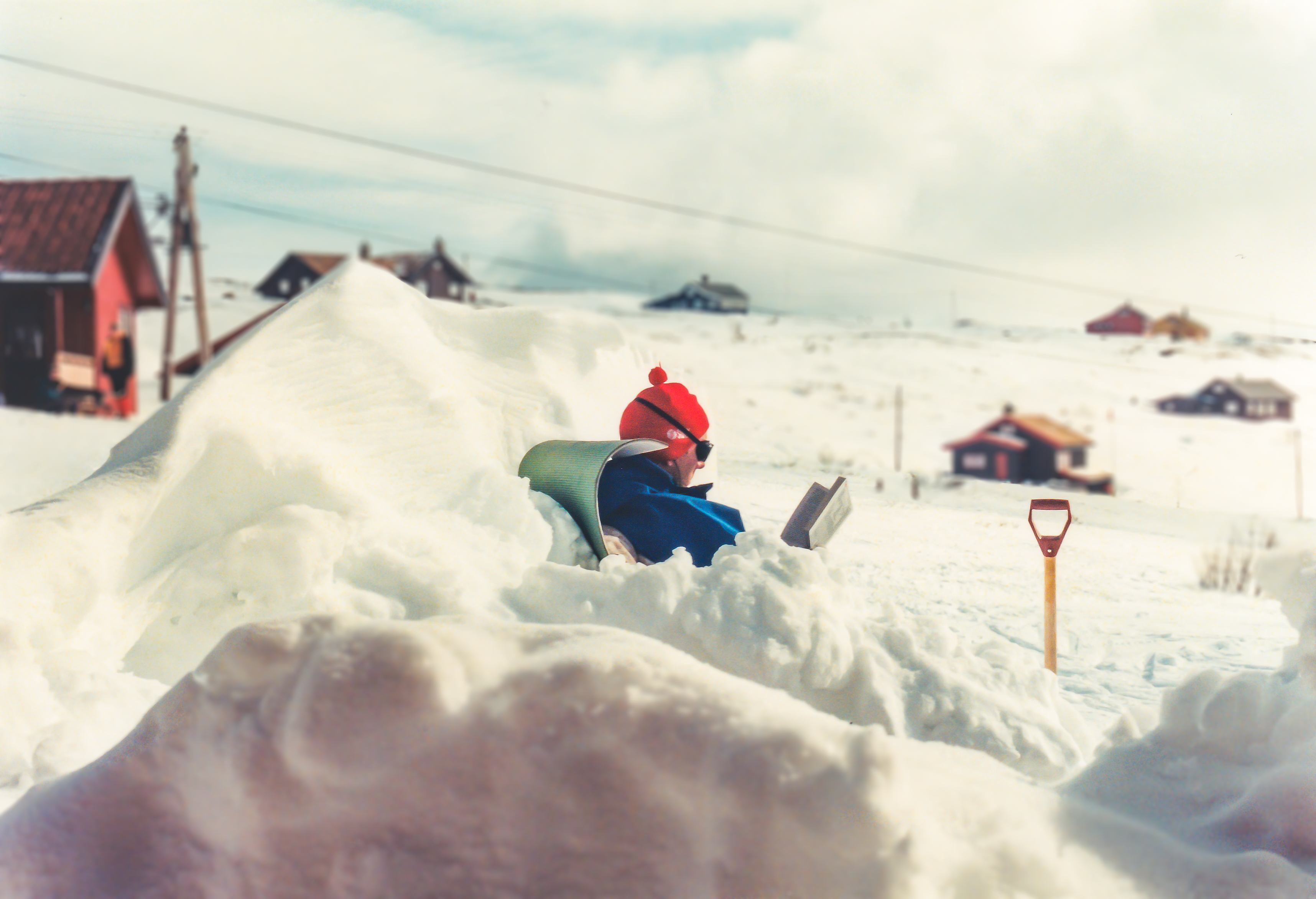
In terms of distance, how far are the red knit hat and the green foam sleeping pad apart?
0.33 feet

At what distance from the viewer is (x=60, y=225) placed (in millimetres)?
6398

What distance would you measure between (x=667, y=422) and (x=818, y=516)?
1.17 feet

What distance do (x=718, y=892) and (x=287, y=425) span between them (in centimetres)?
86

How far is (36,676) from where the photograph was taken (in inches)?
36.1

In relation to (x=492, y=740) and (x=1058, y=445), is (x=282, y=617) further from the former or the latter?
(x=1058, y=445)

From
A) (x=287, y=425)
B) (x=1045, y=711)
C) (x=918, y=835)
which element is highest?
(x=287, y=425)

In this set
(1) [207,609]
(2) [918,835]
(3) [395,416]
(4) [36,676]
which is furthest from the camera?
(3) [395,416]

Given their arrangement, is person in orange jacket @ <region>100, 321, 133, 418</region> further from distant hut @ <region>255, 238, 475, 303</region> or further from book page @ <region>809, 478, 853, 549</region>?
book page @ <region>809, 478, 853, 549</region>

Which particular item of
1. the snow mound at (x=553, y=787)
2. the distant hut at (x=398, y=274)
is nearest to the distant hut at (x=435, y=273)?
the distant hut at (x=398, y=274)

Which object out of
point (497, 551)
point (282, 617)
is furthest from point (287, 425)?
point (282, 617)

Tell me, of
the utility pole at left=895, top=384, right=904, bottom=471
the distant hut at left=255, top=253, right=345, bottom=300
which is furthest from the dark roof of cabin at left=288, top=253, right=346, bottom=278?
the utility pole at left=895, top=384, right=904, bottom=471

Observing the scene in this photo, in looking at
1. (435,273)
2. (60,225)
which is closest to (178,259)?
(60,225)

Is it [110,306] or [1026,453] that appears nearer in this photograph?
[1026,453]

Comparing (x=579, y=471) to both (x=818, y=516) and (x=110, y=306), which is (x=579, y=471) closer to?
(x=818, y=516)
